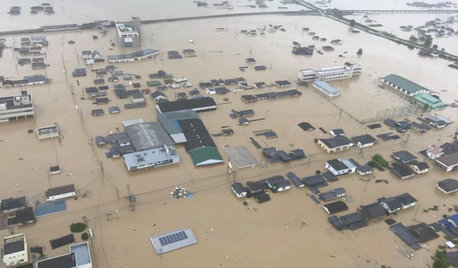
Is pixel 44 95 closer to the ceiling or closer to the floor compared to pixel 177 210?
closer to the ceiling

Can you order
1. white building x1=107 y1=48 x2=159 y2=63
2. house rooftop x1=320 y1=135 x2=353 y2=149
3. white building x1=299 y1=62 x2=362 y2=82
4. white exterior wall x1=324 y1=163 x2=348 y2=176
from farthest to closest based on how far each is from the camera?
1. white building x1=107 y1=48 x2=159 y2=63
2. white building x1=299 y1=62 x2=362 y2=82
3. house rooftop x1=320 y1=135 x2=353 y2=149
4. white exterior wall x1=324 y1=163 x2=348 y2=176

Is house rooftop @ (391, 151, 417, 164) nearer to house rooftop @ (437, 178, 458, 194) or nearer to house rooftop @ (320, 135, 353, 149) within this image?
house rooftop @ (437, 178, 458, 194)

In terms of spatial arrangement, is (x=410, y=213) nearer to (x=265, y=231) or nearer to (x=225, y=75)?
(x=265, y=231)

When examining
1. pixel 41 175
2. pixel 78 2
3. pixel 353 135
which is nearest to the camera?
pixel 41 175

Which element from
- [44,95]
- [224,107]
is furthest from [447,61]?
[44,95]

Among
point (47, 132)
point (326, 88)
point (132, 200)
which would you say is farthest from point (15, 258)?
Answer: point (326, 88)

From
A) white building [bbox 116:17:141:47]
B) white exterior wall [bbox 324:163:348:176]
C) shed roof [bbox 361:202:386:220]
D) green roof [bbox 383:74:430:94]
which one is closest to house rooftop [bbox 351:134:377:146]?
white exterior wall [bbox 324:163:348:176]

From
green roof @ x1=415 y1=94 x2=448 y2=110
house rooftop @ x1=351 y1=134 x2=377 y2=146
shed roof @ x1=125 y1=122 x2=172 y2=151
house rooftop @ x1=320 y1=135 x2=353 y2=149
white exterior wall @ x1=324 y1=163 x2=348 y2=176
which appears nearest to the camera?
white exterior wall @ x1=324 y1=163 x2=348 y2=176
